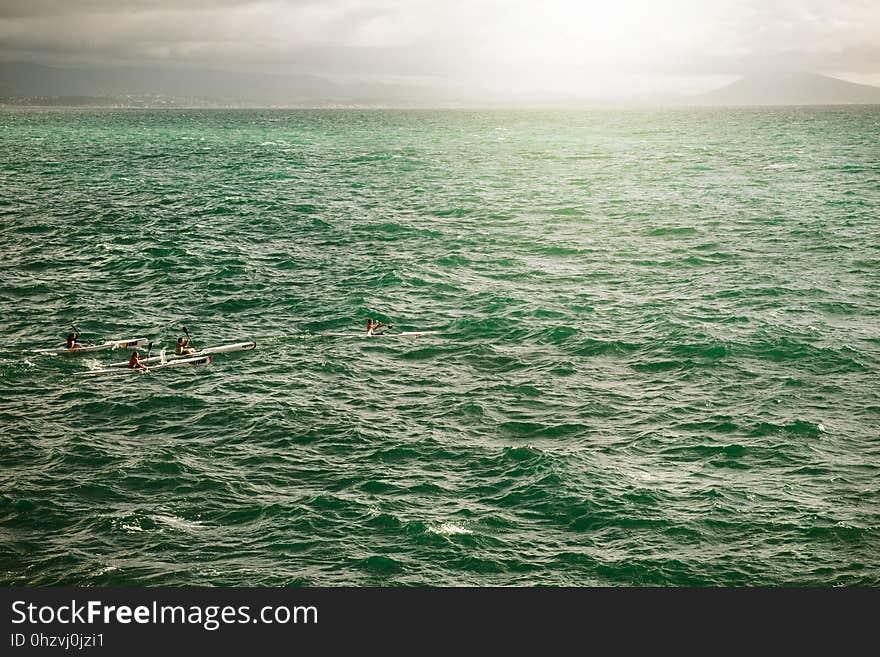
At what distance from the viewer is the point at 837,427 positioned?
50000 mm

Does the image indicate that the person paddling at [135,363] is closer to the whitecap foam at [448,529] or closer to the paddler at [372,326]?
the paddler at [372,326]

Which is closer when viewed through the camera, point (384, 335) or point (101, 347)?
point (101, 347)

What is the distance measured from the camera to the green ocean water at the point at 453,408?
38.2 meters

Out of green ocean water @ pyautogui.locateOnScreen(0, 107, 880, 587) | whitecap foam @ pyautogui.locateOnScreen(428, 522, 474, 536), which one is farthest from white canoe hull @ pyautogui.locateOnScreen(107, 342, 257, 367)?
whitecap foam @ pyautogui.locateOnScreen(428, 522, 474, 536)

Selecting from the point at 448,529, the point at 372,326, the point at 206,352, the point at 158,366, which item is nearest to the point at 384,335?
the point at 372,326

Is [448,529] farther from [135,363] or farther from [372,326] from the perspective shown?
[135,363]

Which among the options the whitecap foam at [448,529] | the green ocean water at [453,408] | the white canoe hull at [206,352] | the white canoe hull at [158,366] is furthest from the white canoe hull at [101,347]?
the whitecap foam at [448,529]

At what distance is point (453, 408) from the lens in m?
53.3

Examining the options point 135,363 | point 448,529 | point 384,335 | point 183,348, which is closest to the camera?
point 448,529

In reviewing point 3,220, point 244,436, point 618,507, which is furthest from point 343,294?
point 3,220

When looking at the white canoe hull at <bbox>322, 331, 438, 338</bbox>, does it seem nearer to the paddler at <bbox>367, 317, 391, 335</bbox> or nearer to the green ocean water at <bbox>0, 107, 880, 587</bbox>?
the paddler at <bbox>367, 317, 391, 335</bbox>

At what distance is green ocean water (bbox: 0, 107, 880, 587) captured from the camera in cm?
3825

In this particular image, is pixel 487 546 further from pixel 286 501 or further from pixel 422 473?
pixel 286 501

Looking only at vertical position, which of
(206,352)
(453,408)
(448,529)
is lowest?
(448,529)
